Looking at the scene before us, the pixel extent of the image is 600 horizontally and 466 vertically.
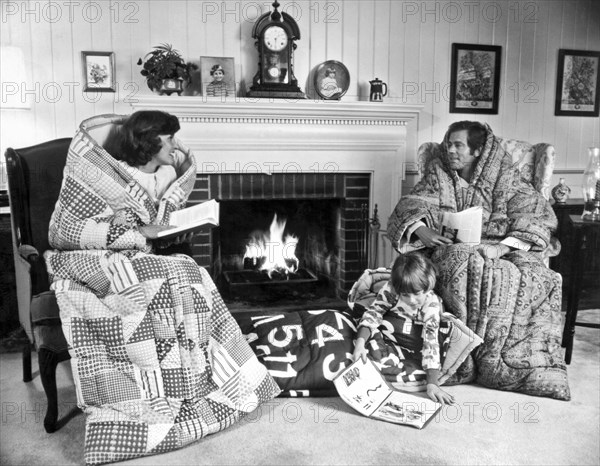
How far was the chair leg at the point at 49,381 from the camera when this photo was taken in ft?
6.92

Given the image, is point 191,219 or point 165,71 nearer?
point 191,219

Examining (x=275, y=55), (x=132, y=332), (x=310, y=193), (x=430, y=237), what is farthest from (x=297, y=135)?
(x=132, y=332)

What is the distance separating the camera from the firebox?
362 centimetres

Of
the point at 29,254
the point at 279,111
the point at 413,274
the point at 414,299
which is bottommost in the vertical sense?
the point at 414,299

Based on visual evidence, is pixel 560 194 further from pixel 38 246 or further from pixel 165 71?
pixel 38 246

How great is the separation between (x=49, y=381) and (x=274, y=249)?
2.03 m

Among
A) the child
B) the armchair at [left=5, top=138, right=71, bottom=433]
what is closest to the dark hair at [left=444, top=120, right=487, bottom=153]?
the child

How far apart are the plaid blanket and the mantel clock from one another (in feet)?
4.37

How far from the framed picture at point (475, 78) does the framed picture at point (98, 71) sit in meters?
2.15

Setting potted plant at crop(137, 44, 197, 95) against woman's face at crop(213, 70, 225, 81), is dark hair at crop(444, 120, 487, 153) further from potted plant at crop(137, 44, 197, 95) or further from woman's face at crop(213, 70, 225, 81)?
potted plant at crop(137, 44, 197, 95)

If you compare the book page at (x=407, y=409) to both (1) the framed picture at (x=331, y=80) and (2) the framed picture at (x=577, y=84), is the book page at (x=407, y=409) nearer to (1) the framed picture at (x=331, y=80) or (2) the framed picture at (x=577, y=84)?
(1) the framed picture at (x=331, y=80)

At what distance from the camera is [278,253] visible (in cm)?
399

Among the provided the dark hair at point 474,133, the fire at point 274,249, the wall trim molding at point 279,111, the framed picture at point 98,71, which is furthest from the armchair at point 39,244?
the dark hair at point 474,133

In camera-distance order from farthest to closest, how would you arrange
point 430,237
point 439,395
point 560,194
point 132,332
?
point 560,194
point 430,237
point 439,395
point 132,332
